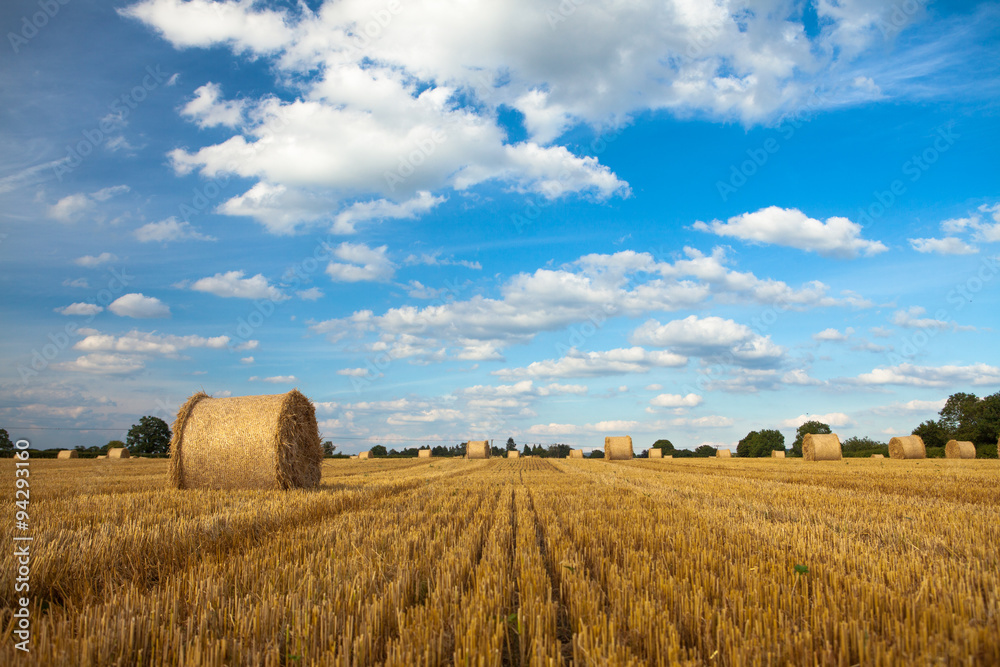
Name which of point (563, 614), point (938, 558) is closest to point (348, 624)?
point (563, 614)

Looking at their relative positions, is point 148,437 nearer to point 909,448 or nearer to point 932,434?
point 909,448

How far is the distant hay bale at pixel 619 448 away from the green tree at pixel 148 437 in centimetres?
6287

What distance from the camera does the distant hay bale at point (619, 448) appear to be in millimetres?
37688

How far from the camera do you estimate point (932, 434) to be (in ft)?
229

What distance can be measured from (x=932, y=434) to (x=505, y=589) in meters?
90.2

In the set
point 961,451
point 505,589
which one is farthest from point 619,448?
point 505,589

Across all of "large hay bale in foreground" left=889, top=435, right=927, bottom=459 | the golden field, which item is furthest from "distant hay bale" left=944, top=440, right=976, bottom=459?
the golden field

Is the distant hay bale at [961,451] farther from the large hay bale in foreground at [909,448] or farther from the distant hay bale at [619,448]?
the distant hay bale at [619,448]

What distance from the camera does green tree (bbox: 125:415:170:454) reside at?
7031 centimetres

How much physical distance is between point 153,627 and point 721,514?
622cm

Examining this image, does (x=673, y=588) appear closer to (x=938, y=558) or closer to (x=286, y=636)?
(x=286, y=636)

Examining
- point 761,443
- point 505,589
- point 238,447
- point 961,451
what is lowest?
point 761,443

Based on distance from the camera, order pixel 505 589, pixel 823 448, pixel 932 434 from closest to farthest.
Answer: pixel 505 589 < pixel 823 448 < pixel 932 434

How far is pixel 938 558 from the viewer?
4.12 metres
